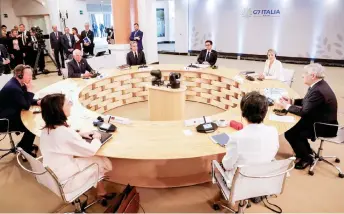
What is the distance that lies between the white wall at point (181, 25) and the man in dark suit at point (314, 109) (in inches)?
337

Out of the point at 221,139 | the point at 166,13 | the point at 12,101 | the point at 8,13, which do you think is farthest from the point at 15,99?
the point at 166,13

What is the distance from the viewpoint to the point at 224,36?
1022 centimetres

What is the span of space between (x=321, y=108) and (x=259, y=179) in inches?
61.1

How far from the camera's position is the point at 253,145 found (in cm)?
184

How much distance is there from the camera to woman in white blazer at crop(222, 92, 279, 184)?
1829mm

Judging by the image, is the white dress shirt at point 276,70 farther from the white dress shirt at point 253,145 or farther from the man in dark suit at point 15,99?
the man in dark suit at point 15,99

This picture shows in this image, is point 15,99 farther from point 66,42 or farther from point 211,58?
point 66,42

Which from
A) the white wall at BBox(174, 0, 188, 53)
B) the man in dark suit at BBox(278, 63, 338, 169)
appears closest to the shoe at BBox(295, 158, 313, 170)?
the man in dark suit at BBox(278, 63, 338, 169)

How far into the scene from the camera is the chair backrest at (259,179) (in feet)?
5.99

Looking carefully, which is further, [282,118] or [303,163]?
[303,163]

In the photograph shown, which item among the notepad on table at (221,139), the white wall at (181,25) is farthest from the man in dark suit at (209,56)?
the white wall at (181,25)

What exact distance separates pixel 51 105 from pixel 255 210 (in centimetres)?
212

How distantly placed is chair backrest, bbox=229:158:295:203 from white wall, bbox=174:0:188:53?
9820 millimetres

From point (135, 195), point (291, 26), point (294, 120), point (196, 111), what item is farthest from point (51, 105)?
point (291, 26)
